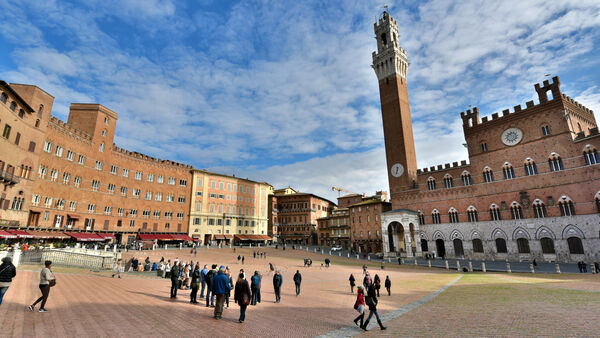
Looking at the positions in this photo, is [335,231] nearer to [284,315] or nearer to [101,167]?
[101,167]

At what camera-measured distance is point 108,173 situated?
45406 mm

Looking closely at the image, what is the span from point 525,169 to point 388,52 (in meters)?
34.7

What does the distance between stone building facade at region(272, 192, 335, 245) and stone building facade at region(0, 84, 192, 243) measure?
1065 inches

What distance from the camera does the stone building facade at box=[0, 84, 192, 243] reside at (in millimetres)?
34906

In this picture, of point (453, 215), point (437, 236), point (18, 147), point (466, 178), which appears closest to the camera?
point (18, 147)

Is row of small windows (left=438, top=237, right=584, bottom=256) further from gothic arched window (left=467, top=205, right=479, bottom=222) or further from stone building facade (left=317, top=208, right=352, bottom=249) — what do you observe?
stone building facade (left=317, top=208, right=352, bottom=249)

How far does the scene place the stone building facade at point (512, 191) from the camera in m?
34.5

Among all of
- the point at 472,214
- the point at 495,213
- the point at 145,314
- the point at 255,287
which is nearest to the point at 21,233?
the point at 145,314

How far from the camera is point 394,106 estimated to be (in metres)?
56.2

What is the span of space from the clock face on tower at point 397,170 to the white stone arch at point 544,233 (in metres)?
21.4

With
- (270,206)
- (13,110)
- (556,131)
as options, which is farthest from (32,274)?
(270,206)

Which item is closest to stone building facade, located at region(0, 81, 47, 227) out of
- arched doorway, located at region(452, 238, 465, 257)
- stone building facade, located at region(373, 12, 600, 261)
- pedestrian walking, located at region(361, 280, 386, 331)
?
pedestrian walking, located at region(361, 280, 386, 331)

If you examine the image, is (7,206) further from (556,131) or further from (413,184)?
(556,131)

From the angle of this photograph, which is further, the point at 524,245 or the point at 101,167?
the point at 101,167
